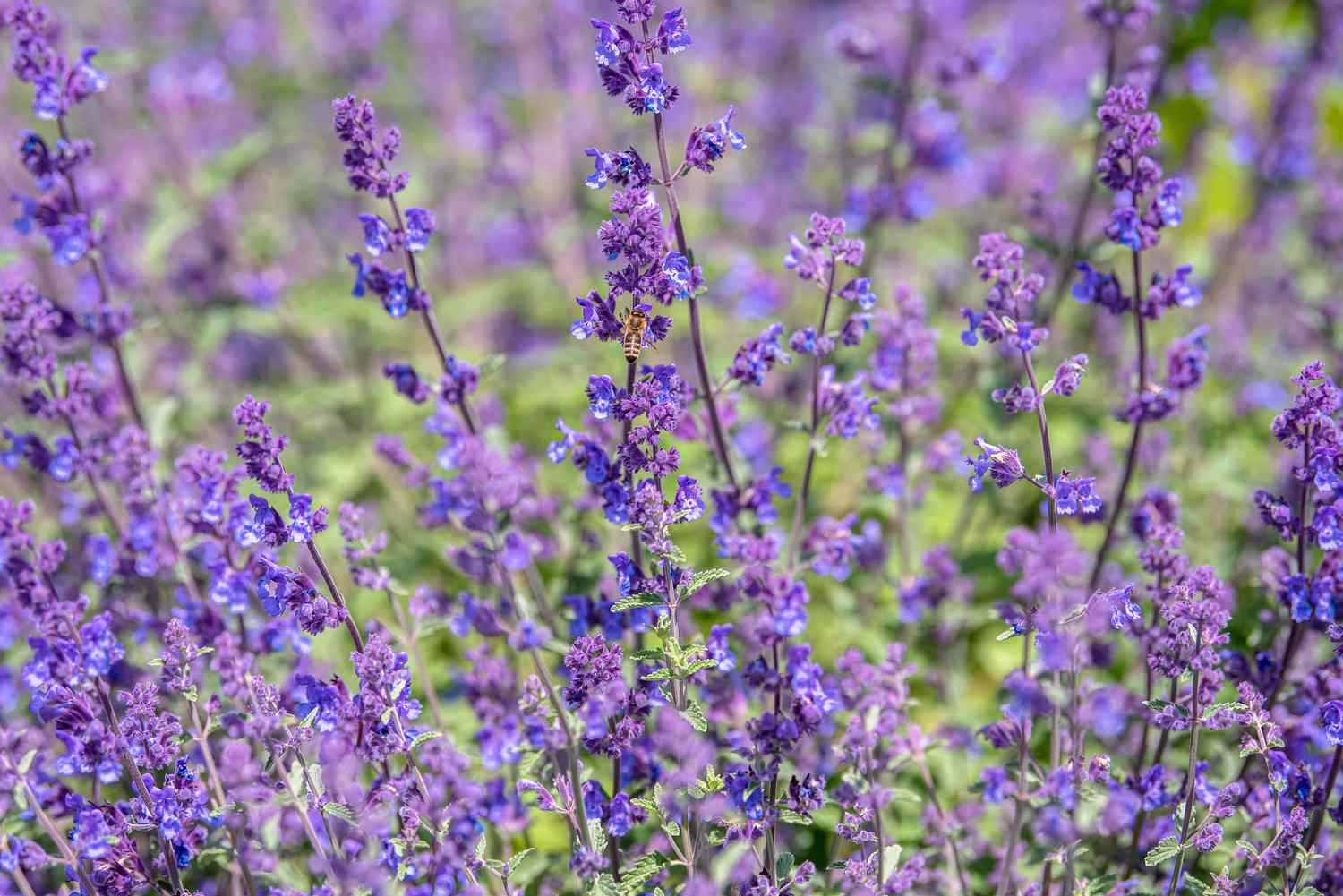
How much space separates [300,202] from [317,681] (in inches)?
292

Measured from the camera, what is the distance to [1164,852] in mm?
3695

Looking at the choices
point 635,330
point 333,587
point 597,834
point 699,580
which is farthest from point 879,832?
point 333,587

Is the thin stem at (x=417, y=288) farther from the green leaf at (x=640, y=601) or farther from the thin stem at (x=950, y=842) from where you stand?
the thin stem at (x=950, y=842)

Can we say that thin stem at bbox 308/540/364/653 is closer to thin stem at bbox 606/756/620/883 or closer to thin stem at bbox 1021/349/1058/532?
thin stem at bbox 606/756/620/883

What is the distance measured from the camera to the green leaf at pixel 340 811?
143 inches

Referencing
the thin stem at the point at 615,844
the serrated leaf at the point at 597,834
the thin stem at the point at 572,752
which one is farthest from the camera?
the thin stem at the point at 615,844

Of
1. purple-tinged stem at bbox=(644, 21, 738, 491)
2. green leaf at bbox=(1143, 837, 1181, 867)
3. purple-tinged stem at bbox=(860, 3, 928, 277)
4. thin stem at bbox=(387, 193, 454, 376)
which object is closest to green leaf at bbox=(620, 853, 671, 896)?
purple-tinged stem at bbox=(644, 21, 738, 491)

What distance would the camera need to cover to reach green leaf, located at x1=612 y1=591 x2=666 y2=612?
146 inches

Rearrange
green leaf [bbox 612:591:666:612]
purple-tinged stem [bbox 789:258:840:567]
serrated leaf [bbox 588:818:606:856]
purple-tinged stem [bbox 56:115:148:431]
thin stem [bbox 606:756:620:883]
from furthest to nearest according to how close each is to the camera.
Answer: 1. purple-tinged stem [bbox 56:115:148:431]
2. purple-tinged stem [bbox 789:258:840:567]
3. thin stem [bbox 606:756:620:883]
4. serrated leaf [bbox 588:818:606:856]
5. green leaf [bbox 612:591:666:612]

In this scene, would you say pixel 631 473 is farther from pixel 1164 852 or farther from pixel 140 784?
pixel 1164 852

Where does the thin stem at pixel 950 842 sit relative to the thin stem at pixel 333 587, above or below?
below

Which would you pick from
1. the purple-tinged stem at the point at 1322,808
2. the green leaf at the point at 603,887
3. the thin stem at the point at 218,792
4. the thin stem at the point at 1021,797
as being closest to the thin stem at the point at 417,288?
the thin stem at the point at 218,792

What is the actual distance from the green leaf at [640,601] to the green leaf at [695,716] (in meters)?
0.37

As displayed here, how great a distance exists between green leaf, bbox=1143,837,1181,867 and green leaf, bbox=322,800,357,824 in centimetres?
254
